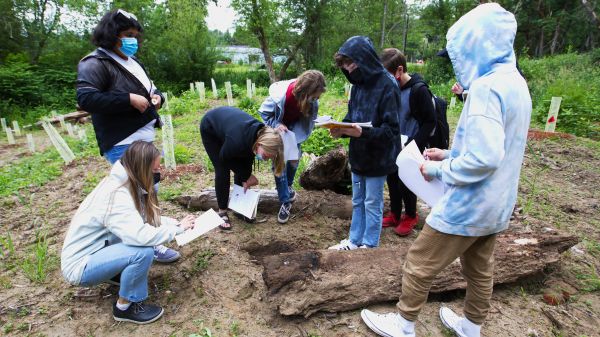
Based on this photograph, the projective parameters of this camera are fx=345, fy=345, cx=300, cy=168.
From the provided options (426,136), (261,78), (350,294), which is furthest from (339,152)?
(261,78)

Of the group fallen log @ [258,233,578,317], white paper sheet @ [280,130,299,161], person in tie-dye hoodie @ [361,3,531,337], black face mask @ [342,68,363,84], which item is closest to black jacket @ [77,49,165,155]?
white paper sheet @ [280,130,299,161]

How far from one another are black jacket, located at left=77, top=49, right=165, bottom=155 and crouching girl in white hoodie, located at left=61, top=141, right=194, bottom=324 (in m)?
0.46

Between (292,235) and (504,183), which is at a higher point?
(504,183)

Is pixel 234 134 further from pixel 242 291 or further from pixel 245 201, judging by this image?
pixel 242 291

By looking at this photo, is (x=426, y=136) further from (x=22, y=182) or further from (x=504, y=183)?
(x=22, y=182)

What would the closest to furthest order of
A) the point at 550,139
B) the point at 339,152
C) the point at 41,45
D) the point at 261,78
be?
the point at 339,152 < the point at 550,139 < the point at 41,45 < the point at 261,78

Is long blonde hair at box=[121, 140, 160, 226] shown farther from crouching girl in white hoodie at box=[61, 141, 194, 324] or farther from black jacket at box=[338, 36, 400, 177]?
black jacket at box=[338, 36, 400, 177]

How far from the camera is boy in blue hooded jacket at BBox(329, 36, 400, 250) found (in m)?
2.51

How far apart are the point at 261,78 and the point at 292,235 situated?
20.8m

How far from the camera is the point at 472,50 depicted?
1596mm

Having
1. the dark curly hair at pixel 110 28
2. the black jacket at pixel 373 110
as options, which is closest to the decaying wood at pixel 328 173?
the black jacket at pixel 373 110

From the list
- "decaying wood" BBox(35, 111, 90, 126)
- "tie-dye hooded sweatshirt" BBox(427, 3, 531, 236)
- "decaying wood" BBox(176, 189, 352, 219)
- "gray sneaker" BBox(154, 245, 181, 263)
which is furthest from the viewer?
"decaying wood" BBox(35, 111, 90, 126)

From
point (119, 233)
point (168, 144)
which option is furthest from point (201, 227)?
point (168, 144)

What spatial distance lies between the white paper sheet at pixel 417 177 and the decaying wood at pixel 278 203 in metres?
1.78
